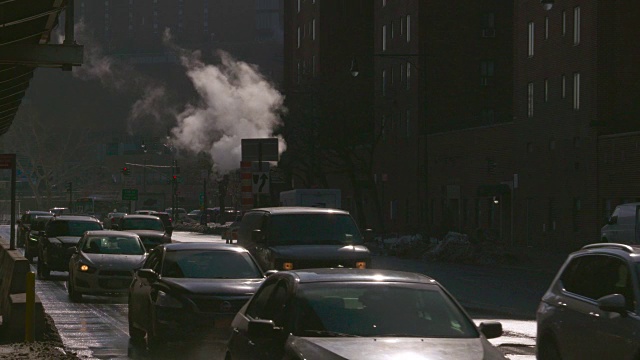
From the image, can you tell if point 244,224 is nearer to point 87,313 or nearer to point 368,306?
point 87,313

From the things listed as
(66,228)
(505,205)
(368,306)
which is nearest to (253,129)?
(505,205)

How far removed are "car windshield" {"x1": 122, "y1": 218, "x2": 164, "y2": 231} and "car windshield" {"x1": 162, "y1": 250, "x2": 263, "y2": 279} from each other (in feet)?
76.8

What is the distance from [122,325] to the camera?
68.3ft

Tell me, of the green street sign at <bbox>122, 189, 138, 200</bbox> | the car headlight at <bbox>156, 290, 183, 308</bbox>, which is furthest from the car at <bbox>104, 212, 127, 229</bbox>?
the car headlight at <bbox>156, 290, 183, 308</bbox>

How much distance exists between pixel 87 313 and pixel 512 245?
137ft

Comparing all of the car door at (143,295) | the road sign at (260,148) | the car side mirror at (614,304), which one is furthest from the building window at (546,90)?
the car side mirror at (614,304)

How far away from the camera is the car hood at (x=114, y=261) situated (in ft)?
86.1

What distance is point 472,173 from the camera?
225 ft

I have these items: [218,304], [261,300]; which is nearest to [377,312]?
[261,300]

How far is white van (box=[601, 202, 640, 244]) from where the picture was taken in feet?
121

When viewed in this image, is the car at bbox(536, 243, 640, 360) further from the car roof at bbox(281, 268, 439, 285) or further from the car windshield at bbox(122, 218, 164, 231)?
the car windshield at bbox(122, 218, 164, 231)

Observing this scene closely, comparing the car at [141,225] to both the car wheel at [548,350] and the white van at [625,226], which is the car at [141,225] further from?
the car wheel at [548,350]

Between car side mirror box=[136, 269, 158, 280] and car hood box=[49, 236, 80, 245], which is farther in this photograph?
car hood box=[49, 236, 80, 245]

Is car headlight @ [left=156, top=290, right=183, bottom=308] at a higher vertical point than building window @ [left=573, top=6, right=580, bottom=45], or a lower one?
lower
